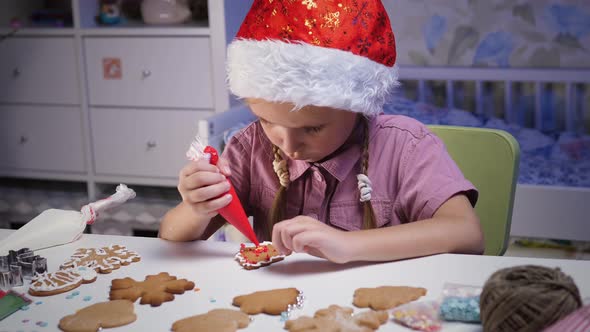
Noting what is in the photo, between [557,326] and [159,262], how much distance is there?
1.73 ft

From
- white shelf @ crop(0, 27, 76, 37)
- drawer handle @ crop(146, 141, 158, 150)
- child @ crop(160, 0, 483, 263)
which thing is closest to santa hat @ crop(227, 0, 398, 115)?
child @ crop(160, 0, 483, 263)

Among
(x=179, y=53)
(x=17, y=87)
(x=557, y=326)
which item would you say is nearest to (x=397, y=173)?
(x=557, y=326)

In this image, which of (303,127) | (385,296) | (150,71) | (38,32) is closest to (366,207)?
(303,127)

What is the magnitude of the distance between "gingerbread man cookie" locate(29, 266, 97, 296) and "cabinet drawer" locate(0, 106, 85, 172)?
1.82 m

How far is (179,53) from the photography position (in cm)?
245

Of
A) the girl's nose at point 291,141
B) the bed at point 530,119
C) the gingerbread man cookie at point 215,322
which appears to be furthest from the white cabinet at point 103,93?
the gingerbread man cookie at point 215,322

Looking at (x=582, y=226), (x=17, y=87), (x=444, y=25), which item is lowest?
(x=582, y=226)

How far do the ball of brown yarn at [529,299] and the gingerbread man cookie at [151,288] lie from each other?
0.37 metres

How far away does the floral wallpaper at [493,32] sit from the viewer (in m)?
2.60

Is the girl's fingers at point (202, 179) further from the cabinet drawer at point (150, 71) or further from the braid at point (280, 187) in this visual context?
the cabinet drawer at point (150, 71)

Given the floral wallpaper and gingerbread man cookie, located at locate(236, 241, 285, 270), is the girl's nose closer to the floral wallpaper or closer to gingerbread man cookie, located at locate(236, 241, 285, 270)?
gingerbread man cookie, located at locate(236, 241, 285, 270)

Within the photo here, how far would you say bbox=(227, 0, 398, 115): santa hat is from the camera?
3.22ft

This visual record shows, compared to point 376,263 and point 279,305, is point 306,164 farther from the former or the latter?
point 279,305

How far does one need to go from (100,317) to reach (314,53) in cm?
45
